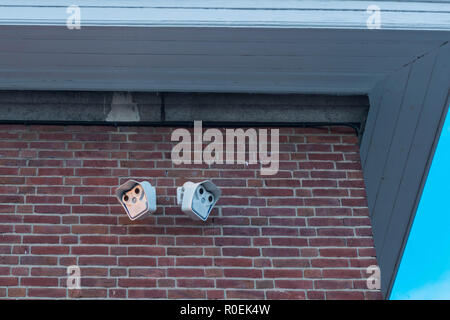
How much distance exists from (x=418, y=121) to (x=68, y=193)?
109 inches

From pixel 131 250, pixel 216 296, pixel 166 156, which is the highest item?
pixel 166 156

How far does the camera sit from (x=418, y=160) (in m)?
5.50

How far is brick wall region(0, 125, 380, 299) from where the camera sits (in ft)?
14.7

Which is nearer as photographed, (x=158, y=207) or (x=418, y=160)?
(x=158, y=207)

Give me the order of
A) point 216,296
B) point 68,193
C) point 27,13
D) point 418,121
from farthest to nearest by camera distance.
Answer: point 418,121
point 68,193
point 216,296
point 27,13

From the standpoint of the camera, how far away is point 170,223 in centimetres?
466

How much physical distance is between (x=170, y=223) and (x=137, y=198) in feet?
1.06

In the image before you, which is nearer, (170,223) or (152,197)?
(152,197)

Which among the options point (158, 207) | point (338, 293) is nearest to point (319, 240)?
point (338, 293)

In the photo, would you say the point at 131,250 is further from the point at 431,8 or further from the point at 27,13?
the point at 431,8

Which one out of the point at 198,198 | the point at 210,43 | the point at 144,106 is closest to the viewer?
the point at 210,43

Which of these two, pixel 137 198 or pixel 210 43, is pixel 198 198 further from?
pixel 210 43

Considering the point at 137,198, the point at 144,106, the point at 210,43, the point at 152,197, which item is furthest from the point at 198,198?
the point at 210,43

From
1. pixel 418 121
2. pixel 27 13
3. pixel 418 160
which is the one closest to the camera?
pixel 27 13
